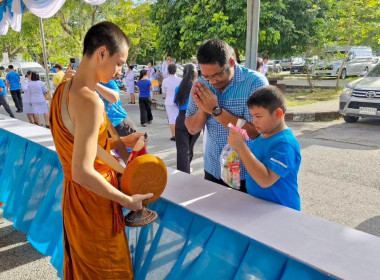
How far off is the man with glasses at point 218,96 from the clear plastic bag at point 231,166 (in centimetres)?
25

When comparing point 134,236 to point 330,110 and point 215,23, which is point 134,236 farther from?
point 215,23

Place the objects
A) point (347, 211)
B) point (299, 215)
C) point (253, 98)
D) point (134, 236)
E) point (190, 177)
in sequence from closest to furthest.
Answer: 1. point (299, 215)
2. point (253, 98)
3. point (134, 236)
4. point (190, 177)
5. point (347, 211)

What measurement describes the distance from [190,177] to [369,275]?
1120 millimetres

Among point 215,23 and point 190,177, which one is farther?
point 215,23

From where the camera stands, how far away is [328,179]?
438cm

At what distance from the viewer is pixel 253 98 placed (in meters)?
1.69

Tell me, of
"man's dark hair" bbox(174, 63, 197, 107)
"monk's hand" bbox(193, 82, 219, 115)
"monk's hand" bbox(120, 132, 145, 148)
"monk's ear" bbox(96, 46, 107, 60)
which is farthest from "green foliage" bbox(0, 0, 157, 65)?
"monk's ear" bbox(96, 46, 107, 60)

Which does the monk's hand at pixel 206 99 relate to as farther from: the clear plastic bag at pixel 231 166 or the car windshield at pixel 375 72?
the car windshield at pixel 375 72

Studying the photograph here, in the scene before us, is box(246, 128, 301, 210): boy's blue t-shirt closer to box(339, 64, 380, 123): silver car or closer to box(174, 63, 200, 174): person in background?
box(174, 63, 200, 174): person in background

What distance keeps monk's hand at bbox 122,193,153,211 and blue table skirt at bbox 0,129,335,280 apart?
0.70 ft

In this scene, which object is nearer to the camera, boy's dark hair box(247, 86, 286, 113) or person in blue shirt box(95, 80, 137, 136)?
boy's dark hair box(247, 86, 286, 113)

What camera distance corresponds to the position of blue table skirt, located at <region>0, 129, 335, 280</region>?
4.11 feet

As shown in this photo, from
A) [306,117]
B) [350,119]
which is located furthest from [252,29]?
[350,119]

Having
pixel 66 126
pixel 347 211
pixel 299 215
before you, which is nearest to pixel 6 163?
pixel 66 126
